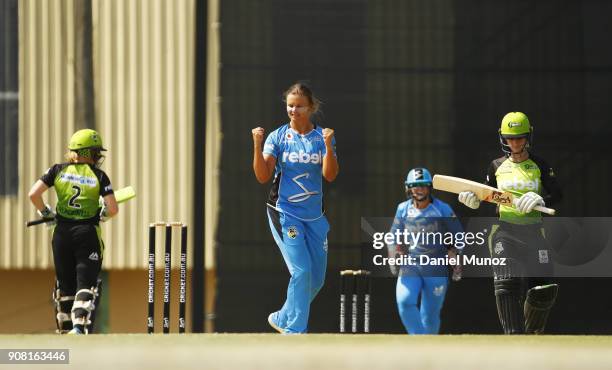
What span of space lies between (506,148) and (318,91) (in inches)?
96.2

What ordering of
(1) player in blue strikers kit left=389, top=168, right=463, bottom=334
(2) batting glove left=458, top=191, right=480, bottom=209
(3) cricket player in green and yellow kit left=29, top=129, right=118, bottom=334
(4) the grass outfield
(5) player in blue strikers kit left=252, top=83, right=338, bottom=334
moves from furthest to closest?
1. (1) player in blue strikers kit left=389, top=168, right=463, bottom=334
2. (3) cricket player in green and yellow kit left=29, top=129, right=118, bottom=334
3. (2) batting glove left=458, top=191, right=480, bottom=209
4. (5) player in blue strikers kit left=252, top=83, right=338, bottom=334
5. (4) the grass outfield

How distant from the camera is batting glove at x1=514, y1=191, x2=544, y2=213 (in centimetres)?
1034

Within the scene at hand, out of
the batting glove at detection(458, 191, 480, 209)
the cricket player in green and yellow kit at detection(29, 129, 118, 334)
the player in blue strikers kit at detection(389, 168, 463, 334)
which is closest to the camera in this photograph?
the batting glove at detection(458, 191, 480, 209)

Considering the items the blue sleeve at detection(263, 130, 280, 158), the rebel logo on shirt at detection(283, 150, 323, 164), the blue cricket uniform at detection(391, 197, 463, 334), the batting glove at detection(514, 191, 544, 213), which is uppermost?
the blue sleeve at detection(263, 130, 280, 158)

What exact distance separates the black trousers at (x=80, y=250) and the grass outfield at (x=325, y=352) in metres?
2.39

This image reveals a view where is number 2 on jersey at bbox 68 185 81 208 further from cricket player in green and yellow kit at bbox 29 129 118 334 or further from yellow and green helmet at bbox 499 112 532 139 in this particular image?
yellow and green helmet at bbox 499 112 532 139

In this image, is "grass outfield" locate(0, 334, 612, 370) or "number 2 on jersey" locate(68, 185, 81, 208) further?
"number 2 on jersey" locate(68, 185, 81, 208)

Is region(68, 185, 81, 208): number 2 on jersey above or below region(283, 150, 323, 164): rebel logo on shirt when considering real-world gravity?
below

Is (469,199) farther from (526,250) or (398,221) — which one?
(398,221)

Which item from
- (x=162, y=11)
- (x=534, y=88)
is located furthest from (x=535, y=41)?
(x=162, y=11)

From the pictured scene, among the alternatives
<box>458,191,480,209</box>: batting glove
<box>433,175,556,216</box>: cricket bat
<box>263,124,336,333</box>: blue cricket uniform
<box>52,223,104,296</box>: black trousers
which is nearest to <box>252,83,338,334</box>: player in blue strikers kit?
<box>263,124,336,333</box>: blue cricket uniform

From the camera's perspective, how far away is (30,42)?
1409cm

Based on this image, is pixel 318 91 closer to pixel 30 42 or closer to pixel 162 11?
pixel 162 11

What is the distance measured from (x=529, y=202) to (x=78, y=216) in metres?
3.25
